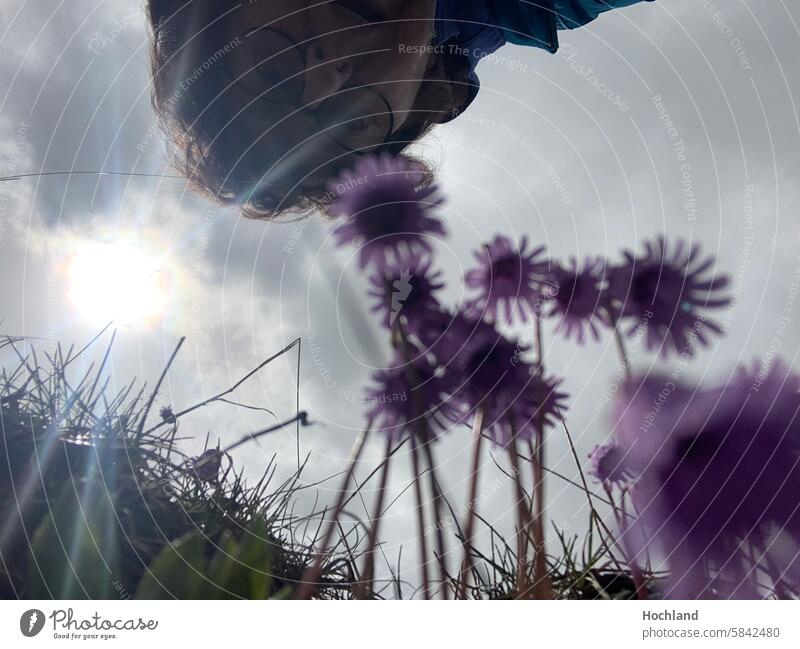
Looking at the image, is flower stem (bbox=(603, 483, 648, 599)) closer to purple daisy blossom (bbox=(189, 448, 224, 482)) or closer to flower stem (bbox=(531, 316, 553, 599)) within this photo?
flower stem (bbox=(531, 316, 553, 599))

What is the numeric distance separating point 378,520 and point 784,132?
533 mm

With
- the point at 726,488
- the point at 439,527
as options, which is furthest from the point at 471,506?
the point at 726,488

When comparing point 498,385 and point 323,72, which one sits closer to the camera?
point 498,385

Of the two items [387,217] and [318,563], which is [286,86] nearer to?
[387,217]

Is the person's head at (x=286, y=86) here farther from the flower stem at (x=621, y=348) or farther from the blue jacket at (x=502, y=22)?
the flower stem at (x=621, y=348)

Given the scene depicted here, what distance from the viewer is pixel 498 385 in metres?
0.39

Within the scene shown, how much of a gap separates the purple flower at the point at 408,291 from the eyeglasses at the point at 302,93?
0.33m

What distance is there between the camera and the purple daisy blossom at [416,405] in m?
0.39

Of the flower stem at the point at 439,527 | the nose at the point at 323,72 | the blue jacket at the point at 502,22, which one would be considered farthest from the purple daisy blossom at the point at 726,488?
the nose at the point at 323,72

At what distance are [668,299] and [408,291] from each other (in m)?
0.21

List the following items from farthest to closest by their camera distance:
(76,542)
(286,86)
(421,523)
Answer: (286,86)
(421,523)
(76,542)

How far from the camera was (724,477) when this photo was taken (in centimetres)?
31
